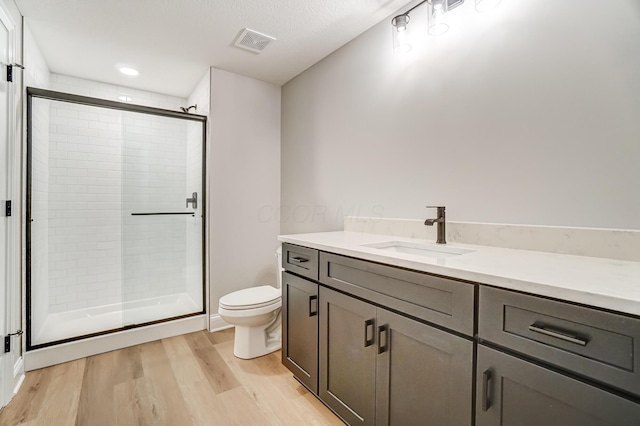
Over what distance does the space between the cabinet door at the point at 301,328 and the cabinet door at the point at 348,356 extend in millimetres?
67

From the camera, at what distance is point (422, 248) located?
160 cm

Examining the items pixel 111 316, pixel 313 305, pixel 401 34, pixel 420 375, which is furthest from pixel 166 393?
pixel 401 34

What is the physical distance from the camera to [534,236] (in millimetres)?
1304

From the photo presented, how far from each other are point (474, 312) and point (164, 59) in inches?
117

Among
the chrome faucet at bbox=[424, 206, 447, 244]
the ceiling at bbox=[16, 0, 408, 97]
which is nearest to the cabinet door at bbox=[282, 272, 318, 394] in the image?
the chrome faucet at bbox=[424, 206, 447, 244]

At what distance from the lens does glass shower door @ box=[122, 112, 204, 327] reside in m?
2.83

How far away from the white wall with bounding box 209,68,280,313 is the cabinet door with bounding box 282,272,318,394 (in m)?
1.12

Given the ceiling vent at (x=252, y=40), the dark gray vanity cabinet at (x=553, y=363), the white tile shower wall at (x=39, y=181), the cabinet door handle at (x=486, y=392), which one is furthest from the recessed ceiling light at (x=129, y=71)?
the cabinet door handle at (x=486, y=392)

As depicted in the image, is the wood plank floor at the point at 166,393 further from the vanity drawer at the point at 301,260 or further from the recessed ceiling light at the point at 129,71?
the recessed ceiling light at the point at 129,71

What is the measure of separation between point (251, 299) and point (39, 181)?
74.3 inches

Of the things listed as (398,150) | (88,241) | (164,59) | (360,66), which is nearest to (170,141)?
(164,59)

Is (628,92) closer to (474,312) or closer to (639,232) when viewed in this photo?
(639,232)

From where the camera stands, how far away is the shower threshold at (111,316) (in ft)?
7.45

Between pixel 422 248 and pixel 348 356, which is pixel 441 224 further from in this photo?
pixel 348 356
